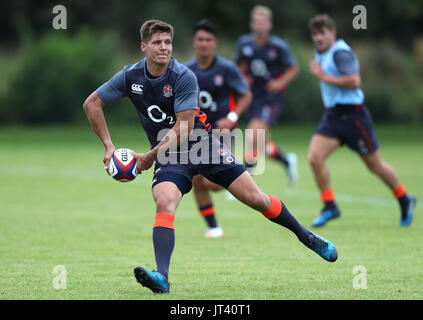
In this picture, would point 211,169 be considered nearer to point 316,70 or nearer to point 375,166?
point 316,70

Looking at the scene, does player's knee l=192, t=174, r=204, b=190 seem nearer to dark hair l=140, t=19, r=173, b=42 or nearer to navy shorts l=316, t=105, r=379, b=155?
navy shorts l=316, t=105, r=379, b=155

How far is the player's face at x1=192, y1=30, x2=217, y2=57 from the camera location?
9.38m

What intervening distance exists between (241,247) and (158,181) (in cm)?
233

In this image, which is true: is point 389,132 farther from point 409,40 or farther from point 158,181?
point 158,181

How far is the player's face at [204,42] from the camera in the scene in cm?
938

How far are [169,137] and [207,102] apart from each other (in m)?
3.46

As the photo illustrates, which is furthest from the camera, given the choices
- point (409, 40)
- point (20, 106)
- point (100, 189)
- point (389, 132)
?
point (409, 40)

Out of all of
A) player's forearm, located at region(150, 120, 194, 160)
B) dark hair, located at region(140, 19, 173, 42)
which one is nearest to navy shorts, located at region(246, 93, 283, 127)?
dark hair, located at region(140, 19, 173, 42)

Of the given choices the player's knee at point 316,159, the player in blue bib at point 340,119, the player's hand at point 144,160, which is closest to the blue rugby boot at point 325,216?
the player in blue bib at point 340,119

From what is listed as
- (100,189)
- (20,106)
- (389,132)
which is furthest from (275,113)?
(20,106)

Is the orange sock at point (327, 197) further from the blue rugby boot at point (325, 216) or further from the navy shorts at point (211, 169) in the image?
the navy shorts at point (211, 169)

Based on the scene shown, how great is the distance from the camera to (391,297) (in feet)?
19.0

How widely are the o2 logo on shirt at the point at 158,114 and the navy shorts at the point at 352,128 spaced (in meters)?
3.89

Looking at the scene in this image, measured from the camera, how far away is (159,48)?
6.27 meters
